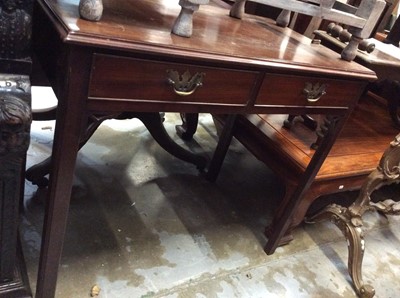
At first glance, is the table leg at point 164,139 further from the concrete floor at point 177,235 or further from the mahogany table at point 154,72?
Result: the mahogany table at point 154,72

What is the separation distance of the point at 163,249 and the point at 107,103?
0.80 meters

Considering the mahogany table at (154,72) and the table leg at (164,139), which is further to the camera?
the table leg at (164,139)

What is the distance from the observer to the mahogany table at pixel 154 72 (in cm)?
73

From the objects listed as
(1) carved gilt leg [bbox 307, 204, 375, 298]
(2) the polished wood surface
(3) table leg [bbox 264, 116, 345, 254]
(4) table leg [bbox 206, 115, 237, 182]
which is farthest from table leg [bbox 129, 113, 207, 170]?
(1) carved gilt leg [bbox 307, 204, 375, 298]

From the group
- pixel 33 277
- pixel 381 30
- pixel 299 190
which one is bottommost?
pixel 33 277

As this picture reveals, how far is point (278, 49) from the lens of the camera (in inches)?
41.6

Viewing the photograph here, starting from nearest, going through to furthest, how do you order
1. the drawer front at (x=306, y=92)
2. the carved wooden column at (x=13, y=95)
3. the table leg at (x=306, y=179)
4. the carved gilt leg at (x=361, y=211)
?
the carved wooden column at (x=13, y=95)
the drawer front at (x=306, y=92)
the table leg at (x=306, y=179)
the carved gilt leg at (x=361, y=211)

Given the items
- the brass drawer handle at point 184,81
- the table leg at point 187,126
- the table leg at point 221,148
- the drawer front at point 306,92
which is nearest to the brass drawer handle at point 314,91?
the drawer front at point 306,92

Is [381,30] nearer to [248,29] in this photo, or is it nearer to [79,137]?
[248,29]

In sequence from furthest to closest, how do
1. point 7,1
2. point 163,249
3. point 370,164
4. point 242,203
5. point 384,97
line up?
1. point 384,97
2. point 242,203
3. point 370,164
4. point 163,249
5. point 7,1

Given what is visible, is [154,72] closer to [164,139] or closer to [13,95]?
[13,95]

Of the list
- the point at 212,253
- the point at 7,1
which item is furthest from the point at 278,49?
the point at 212,253

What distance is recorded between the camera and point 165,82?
2.69 feet

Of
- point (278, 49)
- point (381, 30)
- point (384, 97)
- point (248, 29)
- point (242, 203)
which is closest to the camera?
point (278, 49)
